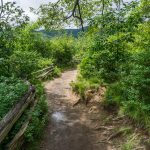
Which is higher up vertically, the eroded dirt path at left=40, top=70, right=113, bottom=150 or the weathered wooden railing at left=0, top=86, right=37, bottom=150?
the weathered wooden railing at left=0, top=86, right=37, bottom=150

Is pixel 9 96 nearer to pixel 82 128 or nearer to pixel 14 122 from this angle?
pixel 14 122

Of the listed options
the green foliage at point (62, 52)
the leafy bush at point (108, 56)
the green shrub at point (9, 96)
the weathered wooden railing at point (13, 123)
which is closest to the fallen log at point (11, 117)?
the weathered wooden railing at point (13, 123)

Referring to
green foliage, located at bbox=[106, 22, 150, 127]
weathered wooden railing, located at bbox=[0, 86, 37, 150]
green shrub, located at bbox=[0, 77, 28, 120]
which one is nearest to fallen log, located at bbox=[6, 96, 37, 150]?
weathered wooden railing, located at bbox=[0, 86, 37, 150]

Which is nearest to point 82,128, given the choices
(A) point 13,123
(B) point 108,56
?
(A) point 13,123

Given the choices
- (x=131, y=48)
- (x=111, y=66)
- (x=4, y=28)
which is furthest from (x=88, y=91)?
(x=4, y=28)

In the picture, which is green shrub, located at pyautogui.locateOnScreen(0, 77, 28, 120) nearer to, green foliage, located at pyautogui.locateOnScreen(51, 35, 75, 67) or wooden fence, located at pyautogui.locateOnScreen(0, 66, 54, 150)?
wooden fence, located at pyautogui.locateOnScreen(0, 66, 54, 150)

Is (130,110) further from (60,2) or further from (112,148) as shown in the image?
(60,2)

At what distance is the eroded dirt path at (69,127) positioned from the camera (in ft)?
26.9

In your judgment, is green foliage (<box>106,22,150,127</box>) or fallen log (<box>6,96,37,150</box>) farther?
green foliage (<box>106,22,150,127</box>)

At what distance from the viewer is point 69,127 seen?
31.8 feet

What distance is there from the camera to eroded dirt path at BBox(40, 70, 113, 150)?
8203mm

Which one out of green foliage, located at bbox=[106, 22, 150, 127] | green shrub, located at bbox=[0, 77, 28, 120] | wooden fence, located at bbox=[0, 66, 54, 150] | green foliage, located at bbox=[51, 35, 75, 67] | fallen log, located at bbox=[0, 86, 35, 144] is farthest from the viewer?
green foliage, located at bbox=[51, 35, 75, 67]

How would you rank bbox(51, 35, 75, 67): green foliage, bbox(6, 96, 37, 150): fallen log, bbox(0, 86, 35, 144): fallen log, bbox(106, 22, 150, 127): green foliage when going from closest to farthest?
bbox(0, 86, 35, 144): fallen log
bbox(6, 96, 37, 150): fallen log
bbox(106, 22, 150, 127): green foliage
bbox(51, 35, 75, 67): green foliage

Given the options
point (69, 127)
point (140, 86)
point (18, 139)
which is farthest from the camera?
point (69, 127)
